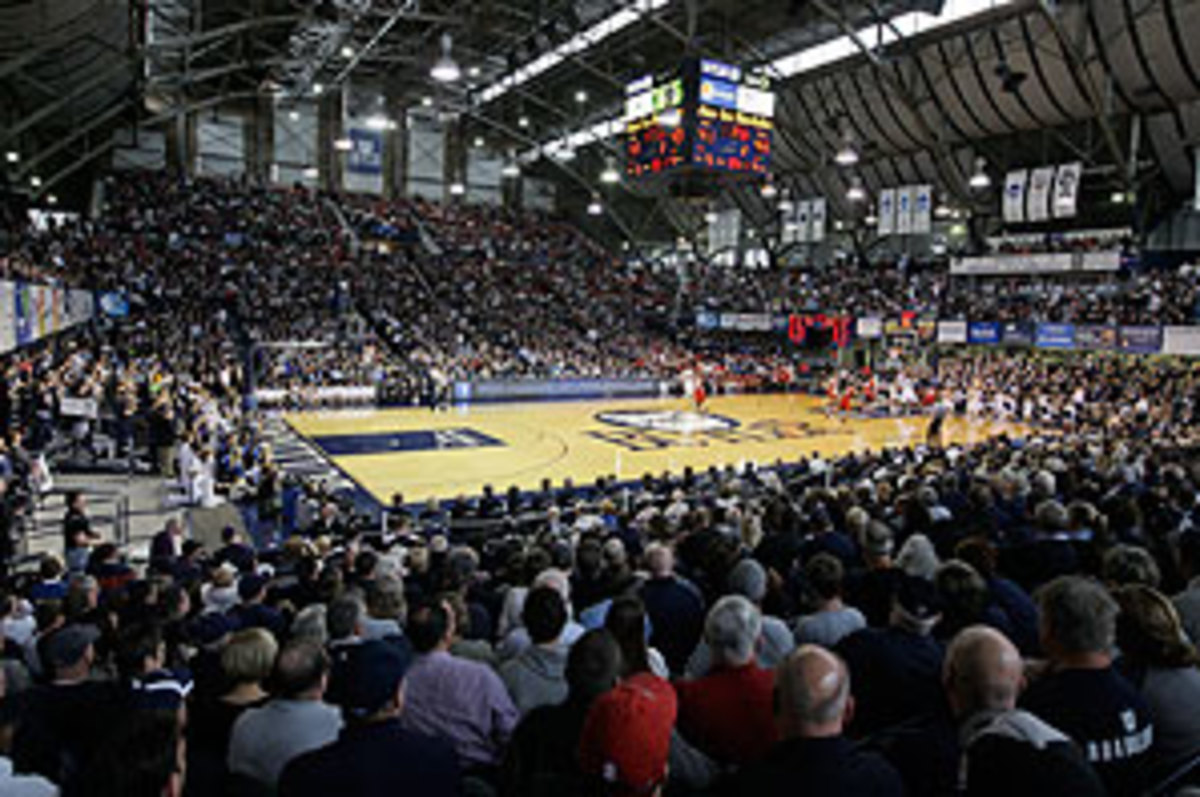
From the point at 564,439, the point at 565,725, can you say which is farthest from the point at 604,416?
the point at 565,725

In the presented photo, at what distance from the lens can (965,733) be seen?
7.73 feet

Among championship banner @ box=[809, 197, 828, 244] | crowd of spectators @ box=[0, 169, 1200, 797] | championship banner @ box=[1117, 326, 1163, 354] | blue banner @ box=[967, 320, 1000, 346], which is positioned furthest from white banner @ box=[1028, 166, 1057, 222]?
crowd of spectators @ box=[0, 169, 1200, 797]

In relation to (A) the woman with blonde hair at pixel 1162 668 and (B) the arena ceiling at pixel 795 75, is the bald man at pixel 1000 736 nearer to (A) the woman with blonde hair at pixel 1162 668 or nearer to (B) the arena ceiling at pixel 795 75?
(A) the woman with blonde hair at pixel 1162 668

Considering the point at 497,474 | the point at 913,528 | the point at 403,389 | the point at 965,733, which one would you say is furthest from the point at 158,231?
the point at 965,733

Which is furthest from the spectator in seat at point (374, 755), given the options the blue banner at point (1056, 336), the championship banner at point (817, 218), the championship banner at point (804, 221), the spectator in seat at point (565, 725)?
the championship banner at point (804, 221)

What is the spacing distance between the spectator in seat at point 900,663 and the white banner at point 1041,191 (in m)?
34.0

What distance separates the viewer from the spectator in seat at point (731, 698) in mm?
2809

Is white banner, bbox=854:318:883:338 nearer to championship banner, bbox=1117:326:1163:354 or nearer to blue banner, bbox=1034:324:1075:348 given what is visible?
blue banner, bbox=1034:324:1075:348

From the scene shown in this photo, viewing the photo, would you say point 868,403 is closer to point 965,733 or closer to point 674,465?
point 674,465

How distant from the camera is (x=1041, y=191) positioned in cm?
3147

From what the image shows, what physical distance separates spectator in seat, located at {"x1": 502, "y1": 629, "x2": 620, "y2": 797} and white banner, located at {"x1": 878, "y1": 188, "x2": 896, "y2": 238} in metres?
38.0

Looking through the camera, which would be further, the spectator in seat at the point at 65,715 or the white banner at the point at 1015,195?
the white banner at the point at 1015,195

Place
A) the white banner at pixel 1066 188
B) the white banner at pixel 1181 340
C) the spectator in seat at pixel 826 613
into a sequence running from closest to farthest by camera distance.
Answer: the spectator in seat at pixel 826 613
the white banner at pixel 1181 340
the white banner at pixel 1066 188

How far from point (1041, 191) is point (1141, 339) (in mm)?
7557
